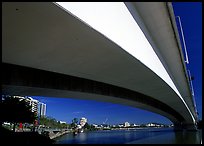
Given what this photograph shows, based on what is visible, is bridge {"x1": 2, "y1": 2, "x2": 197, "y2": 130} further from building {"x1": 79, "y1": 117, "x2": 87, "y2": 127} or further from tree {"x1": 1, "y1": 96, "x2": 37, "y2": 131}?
building {"x1": 79, "y1": 117, "x2": 87, "y2": 127}

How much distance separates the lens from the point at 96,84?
65.7 feet

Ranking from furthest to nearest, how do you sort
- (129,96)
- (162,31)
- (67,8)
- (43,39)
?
(129,96), (162,31), (43,39), (67,8)

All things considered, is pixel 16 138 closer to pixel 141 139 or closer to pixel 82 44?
pixel 82 44

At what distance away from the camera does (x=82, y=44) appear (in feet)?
29.0

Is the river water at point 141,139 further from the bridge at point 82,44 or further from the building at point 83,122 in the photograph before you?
the building at point 83,122

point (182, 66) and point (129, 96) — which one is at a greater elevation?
point (182, 66)

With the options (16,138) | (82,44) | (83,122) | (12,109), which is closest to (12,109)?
(12,109)

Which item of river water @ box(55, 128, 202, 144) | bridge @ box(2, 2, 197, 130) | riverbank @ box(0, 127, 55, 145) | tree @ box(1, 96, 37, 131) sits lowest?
river water @ box(55, 128, 202, 144)

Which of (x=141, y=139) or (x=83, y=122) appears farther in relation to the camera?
(x=83, y=122)

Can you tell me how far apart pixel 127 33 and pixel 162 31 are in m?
4.14

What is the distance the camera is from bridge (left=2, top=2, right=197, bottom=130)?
21.5 feet

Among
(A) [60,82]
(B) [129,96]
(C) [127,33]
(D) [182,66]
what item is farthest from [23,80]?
(B) [129,96]

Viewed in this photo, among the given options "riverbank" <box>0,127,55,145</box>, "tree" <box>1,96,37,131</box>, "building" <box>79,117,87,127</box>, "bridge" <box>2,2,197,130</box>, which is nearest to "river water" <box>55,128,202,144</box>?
"tree" <box>1,96,37,131</box>

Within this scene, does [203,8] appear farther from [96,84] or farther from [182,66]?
[96,84]
